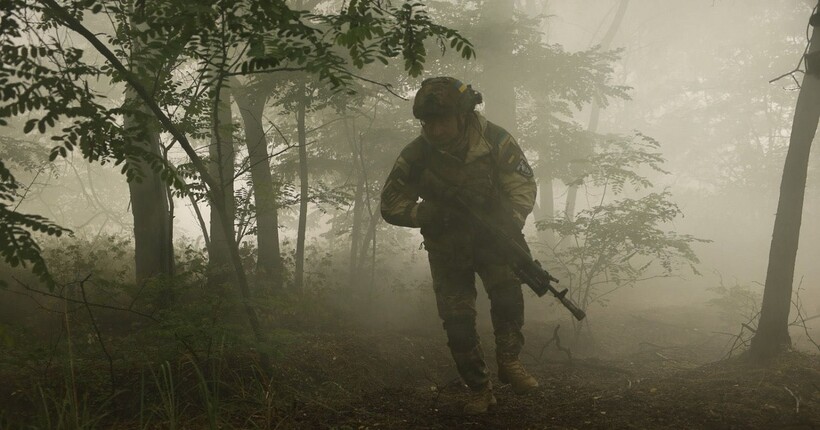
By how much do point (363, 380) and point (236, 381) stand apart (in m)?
1.92

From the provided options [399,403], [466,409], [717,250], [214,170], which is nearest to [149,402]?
[399,403]

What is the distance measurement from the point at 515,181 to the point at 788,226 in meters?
3.40

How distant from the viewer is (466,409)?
347 cm

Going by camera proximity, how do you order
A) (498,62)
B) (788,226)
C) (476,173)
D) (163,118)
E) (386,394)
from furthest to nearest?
1. (498,62)
2. (788,226)
3. (476,173)
4. (386,394)
5. (163,118)

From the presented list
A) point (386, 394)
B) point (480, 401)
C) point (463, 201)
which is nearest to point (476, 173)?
point (463, 201)

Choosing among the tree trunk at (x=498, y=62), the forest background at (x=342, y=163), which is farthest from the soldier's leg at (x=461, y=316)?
the tree trunk at (x=498, y=62)

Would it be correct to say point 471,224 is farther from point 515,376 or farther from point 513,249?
point 515,376

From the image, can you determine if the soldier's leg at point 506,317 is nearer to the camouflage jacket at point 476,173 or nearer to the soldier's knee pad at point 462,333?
the soldier's knee pad at point 462,333

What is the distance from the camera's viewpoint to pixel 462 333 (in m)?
3.91

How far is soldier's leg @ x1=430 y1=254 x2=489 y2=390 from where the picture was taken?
3779mm

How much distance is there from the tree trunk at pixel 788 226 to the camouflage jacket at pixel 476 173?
314cm

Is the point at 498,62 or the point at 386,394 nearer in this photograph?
the point at 386,394

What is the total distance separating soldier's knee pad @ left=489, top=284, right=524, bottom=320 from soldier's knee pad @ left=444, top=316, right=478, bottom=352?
0.22 m

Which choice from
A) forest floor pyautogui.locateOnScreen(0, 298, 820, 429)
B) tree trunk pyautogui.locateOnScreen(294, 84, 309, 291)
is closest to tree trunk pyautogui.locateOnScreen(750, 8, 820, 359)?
forest floor pyautogui.locateOnScreen(0, 298, 820, 429)
